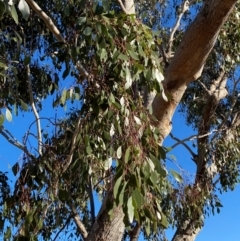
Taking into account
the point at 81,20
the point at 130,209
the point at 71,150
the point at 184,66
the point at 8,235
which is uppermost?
the point at 184,66

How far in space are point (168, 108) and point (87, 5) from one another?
3.46 feet

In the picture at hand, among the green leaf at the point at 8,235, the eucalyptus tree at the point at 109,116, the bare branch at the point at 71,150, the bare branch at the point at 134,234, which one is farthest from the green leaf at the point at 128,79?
the bare branch at the point at 134,234

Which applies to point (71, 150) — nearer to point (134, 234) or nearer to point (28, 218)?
point (28, 218)

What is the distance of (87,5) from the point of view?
9.47 ft

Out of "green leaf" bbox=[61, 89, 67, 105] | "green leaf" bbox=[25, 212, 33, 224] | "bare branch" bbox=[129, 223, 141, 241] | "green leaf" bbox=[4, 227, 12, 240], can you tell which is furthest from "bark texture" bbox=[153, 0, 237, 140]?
"bare branch" bbox=[129, 223, 141, 241]

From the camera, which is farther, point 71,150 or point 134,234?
point 134,234

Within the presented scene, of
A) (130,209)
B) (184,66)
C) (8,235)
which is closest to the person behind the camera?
(130,209)

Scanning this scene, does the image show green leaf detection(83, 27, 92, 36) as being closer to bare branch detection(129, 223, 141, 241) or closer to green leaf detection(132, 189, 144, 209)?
green leaf detection(132, 189, 144, 209)

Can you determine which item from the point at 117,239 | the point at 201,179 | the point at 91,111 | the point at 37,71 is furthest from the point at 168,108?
the point at 201,179

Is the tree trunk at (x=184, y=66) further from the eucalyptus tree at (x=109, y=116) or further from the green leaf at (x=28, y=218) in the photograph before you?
the green leaf at (x=28, y=218)

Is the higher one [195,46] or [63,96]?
[195,46]

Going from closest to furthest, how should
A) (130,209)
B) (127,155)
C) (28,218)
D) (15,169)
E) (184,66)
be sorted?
(130,209), (127,155), (28,218), (15,169), (184,66)

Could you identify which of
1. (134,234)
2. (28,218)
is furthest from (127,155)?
(134,234)

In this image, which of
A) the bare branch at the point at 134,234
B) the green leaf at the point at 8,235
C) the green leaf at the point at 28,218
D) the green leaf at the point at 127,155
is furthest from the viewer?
the bare branch at the point at 134,234
